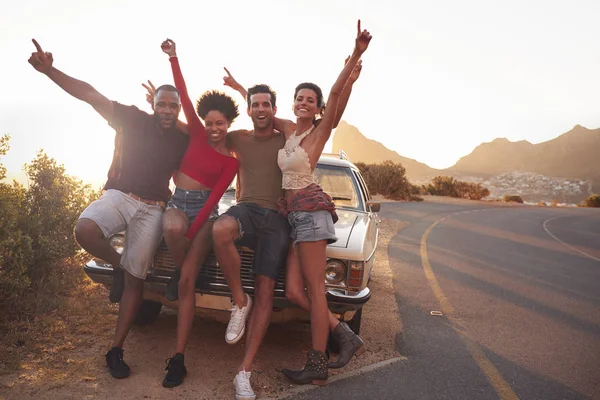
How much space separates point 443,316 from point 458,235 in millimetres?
8642

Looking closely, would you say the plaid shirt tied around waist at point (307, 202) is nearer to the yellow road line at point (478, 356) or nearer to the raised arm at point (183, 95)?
the raised arm at point (183, 95)

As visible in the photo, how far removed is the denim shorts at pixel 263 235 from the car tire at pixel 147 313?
1468 mm

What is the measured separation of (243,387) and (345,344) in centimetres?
86

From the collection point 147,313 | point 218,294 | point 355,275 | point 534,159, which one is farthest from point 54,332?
point 534,159

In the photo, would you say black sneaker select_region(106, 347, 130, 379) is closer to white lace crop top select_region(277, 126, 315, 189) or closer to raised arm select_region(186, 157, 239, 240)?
raised arm select_region(186, 157, 239, 240)

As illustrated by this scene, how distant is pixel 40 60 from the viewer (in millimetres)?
3414

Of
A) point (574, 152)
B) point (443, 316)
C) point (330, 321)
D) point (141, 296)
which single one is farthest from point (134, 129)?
point (574, 152)

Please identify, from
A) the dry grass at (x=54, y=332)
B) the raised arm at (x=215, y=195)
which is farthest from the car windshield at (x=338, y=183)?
the dry grass at (x=54, y=332)

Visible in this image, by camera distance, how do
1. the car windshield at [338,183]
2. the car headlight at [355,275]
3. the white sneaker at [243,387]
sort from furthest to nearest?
the car windshield at [338,183]
the car headlight at [355,275]
the white sneaker at [243,387]

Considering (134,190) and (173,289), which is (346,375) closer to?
(173,289)

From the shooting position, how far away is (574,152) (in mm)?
166500

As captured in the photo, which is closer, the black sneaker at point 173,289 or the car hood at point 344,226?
the black sneaker at point 173,289

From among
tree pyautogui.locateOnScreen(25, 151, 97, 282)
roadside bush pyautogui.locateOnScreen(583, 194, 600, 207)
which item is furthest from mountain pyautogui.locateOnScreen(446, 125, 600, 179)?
tree pyautogui.locateOnScreen(25, 151, 97, 282)

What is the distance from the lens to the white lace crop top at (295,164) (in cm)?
373
